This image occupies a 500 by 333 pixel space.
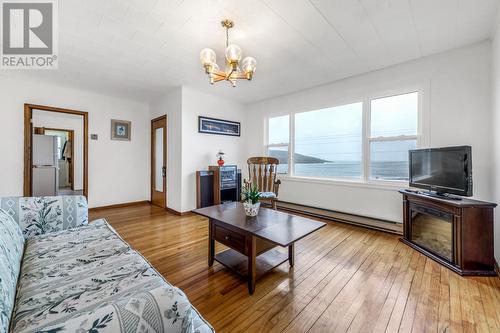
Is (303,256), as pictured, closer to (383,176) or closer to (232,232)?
(232,232)

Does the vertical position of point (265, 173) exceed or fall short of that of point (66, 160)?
it falls short

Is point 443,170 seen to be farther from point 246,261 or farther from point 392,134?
point 246,261

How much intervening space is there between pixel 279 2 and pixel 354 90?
2179mm

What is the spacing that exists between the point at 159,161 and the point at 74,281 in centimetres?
383

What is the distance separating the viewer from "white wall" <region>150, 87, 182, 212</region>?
3900mm

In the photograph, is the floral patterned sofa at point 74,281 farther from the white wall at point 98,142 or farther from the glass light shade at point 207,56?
the white wall at point 98,142

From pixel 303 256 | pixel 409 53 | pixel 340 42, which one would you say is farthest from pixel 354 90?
pixel 303 256

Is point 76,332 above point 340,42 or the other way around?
the other way around

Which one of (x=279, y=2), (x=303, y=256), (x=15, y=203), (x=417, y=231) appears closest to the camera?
(x=15, y=203)

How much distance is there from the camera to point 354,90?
3381mm

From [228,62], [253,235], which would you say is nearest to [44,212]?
[253,235]

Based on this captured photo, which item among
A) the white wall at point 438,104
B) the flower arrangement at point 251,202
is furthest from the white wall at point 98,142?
the white wall at point 438,104

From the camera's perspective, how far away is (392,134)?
10.0 feet

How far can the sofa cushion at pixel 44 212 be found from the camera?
1652 millimetres
